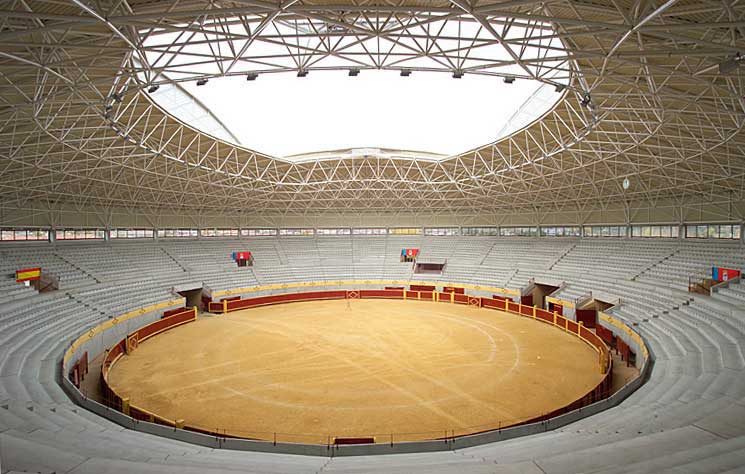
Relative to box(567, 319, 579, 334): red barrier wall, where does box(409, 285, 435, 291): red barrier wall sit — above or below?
above

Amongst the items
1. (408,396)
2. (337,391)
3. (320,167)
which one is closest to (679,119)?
(408,396)

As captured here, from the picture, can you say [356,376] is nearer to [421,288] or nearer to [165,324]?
[165,324]

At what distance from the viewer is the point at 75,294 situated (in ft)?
88.5

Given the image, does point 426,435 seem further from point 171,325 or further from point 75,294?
point 75,294

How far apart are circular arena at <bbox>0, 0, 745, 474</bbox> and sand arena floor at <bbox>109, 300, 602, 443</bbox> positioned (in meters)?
0.18

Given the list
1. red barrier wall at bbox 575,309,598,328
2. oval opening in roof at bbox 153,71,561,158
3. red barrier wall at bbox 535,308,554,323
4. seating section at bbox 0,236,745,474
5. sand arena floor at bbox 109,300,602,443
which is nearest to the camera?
seating section at bbox 0,236,745,474

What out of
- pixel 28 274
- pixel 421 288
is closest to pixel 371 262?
pixel 421 288

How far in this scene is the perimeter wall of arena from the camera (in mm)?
10641

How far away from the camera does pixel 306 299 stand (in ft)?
131

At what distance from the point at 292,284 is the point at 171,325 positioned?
46.7 ft

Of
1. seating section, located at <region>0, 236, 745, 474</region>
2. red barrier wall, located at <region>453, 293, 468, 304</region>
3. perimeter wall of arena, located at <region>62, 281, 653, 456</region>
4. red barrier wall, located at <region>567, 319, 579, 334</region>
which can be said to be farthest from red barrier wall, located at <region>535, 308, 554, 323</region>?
red barrier wall, located at <region>453, 293, 468, 304</region>

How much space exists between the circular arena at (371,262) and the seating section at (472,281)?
150mm

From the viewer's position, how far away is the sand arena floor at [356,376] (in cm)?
1410

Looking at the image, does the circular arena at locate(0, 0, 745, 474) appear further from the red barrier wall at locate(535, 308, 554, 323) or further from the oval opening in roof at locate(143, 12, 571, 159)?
the red barrier wall at locate(535, 308, 554, 323)
